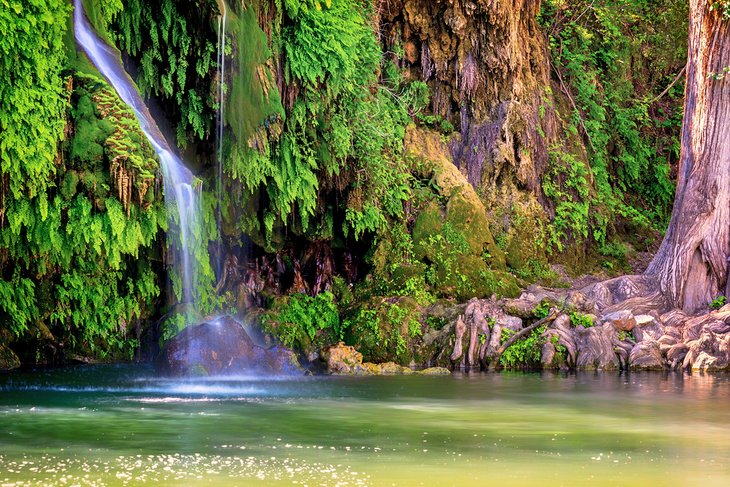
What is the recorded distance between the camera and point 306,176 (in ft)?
64.7

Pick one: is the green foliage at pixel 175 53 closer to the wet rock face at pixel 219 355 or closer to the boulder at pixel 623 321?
the wet rock face at pixel 219 355

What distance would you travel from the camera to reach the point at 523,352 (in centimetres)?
1925

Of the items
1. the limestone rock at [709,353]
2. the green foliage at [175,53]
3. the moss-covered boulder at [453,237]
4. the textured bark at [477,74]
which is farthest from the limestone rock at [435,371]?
the textured bark at [477,74]

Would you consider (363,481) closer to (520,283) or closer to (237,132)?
(237,132)

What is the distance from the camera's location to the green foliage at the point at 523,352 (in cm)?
1911

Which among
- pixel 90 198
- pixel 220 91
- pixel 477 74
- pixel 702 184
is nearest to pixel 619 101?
pixel 477 74

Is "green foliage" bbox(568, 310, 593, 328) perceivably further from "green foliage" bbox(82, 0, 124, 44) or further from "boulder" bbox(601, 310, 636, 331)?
"green foliage" bbox(82, 0, 124, 44)

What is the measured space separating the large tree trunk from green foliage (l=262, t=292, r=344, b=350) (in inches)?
257

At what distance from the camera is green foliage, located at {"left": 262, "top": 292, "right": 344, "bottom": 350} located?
1981cm

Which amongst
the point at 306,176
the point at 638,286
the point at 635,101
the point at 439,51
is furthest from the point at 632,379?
the point at 635,101

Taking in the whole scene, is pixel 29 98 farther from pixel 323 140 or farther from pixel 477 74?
pixel 477 74

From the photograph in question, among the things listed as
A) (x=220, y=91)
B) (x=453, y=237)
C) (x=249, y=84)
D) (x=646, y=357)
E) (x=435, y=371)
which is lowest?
(x=435, y=371)

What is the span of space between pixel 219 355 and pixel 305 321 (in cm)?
338

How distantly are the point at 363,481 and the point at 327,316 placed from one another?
13.3 m
